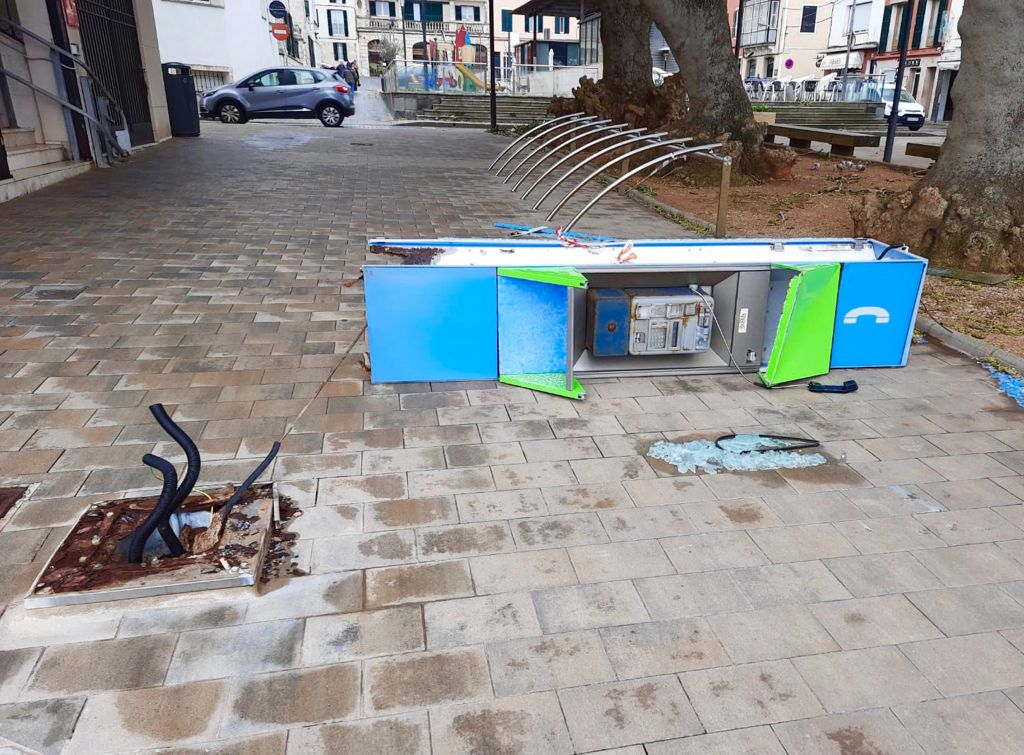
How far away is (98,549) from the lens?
3.33m

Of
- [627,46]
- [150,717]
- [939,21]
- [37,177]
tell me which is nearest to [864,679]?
[150,717]

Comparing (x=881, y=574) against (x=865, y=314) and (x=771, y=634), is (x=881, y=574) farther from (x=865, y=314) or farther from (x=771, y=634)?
(x=865, y=314)

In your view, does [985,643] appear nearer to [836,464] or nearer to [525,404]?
[836,464]

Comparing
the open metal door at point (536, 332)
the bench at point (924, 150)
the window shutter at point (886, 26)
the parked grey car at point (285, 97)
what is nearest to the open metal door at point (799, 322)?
the open metal door at point (536, 332)

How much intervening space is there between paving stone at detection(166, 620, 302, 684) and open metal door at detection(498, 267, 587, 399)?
267cm

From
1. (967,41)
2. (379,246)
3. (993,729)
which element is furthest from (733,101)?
(993,729)

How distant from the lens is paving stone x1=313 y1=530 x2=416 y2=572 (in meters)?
3.40

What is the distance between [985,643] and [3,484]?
4632 millimetres

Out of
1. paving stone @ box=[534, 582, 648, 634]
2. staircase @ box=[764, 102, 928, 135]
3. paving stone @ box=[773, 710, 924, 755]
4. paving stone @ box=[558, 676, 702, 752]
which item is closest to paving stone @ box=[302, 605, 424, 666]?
paving stone @ box=[534, 582, 648, 634]

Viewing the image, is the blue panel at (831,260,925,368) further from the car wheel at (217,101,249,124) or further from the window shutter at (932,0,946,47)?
the window shutter at (932,0,946,47)

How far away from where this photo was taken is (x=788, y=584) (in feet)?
10.8

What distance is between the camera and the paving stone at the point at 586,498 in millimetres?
3873

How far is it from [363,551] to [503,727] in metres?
1.19

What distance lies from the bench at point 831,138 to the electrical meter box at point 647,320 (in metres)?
12.3
